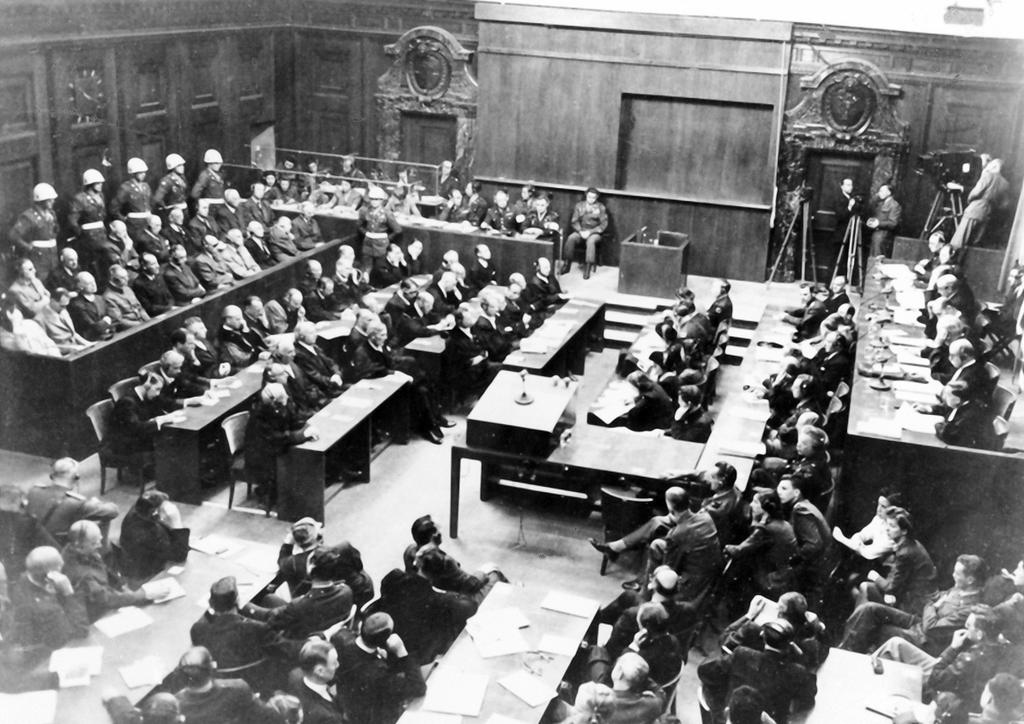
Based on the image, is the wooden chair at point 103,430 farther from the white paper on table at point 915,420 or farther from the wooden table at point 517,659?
the white paper on table at point 915,420

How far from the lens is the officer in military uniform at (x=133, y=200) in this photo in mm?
14844

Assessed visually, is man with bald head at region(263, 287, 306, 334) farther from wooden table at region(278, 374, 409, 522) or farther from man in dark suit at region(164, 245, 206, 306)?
wooden table at region(278, 374, 409, 522)

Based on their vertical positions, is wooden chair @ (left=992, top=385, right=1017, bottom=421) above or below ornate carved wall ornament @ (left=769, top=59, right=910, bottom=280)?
below

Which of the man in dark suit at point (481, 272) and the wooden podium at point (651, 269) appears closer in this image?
the man in dark suit at point (481, 272)

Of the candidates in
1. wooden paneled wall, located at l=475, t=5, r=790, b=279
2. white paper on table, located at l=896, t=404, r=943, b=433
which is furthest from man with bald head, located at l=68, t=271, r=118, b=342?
wooden paneled wall, located at l=475, t=5, r=790, b=279

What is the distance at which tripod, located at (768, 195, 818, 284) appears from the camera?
17031mm

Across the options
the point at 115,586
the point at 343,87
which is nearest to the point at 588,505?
the point at 115,586

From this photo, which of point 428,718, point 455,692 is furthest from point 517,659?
point 428,718

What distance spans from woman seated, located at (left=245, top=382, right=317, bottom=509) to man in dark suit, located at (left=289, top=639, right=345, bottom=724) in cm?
342

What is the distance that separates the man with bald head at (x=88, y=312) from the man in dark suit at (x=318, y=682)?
656 cm

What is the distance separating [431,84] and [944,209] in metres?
8.46

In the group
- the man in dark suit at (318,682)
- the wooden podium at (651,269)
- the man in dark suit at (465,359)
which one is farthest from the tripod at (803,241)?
the man in dark suit at (318,682)

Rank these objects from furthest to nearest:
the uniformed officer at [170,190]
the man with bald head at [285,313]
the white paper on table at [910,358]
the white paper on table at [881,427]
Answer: the uniformed officer at [170,190]
the man with bald head at [285,313]
the white paper on table at [910,358]
the white paper on table at [881,427]

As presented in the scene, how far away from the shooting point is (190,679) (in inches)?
222
